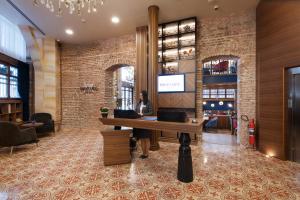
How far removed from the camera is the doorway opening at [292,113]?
3428mm

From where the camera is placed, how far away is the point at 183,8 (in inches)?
179

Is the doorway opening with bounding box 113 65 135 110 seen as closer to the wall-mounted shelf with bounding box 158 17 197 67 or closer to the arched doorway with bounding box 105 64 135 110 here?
the arched doorway with bounding box 105 64 135 110

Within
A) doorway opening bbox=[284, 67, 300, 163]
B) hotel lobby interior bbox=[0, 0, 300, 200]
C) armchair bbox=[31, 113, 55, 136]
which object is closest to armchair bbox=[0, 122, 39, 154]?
hotel lobby interior bbox=[0, 0, 300, 200]

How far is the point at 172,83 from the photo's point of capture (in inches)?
203

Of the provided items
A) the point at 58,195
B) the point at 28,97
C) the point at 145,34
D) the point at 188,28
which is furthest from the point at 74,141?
the point at 188,28

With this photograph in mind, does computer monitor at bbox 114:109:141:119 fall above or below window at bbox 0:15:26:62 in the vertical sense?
below

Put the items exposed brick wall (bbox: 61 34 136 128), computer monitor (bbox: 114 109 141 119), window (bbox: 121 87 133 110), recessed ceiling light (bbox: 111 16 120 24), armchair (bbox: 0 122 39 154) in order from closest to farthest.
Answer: computer monitor (bbox: 114 109 141 119), armchair (bbox: 0 122 39 154), recessed ceiling light (bbox: 111 16 120 24), exposed brick wall (bbox: 61 34 136 128), window (bbox: 121 87 133 110)

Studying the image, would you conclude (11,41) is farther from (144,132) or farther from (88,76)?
(144,132)

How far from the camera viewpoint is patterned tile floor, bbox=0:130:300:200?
229cm

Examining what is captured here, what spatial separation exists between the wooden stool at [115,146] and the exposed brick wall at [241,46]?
2790mm

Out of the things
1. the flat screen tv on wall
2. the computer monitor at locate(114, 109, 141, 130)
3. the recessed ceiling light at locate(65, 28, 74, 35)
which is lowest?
the computer monitor at locate(114, 109, 141, 130)

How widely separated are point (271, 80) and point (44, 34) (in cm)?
802

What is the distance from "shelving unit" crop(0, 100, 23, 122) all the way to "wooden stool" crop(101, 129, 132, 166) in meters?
4.84

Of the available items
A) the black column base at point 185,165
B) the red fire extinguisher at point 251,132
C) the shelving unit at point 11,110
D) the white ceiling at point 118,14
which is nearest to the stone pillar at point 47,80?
the shelving unit at point 11,110
